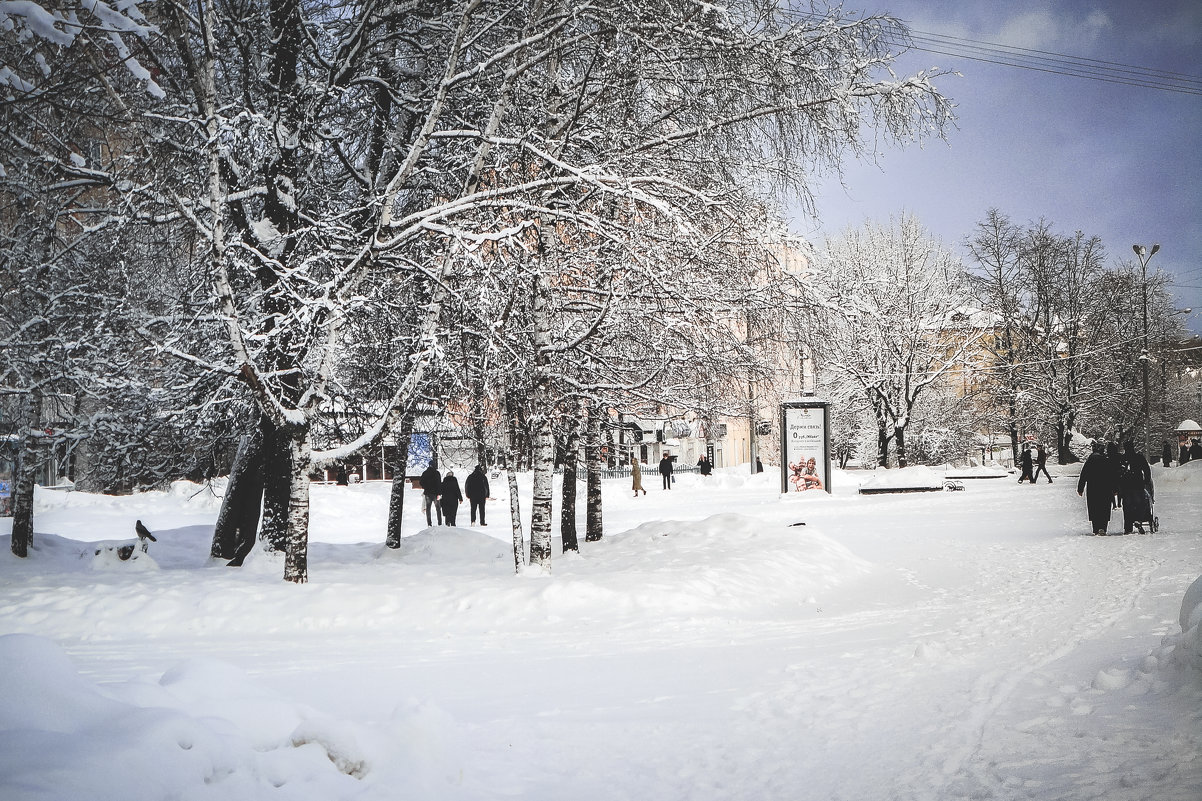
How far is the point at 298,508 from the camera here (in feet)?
32.2

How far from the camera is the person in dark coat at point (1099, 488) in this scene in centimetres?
1559

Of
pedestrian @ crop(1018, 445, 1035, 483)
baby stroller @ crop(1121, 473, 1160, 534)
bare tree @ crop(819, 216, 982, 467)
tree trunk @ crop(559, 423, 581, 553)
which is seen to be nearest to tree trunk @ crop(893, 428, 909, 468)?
bare tree @ crop(819, 216, 982, 467)

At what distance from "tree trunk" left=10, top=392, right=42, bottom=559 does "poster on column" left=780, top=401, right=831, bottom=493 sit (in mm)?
20874

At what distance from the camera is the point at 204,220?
31.9 ft

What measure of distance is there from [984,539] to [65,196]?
16.0 metres

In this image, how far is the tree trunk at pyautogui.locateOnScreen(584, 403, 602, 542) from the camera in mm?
13114

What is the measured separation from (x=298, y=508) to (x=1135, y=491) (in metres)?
15.1

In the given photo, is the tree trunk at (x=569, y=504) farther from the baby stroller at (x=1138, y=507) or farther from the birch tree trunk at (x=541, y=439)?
the baby stroller at (x=1138, y=507)

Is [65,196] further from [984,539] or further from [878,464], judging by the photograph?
[878,464]

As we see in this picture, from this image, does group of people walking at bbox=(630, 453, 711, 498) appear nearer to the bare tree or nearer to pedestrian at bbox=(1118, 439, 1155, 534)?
the bare tree

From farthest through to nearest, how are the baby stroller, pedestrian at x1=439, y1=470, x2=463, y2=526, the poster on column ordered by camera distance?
the poster on column, pedestrian at x1=439, y1=470, x2=463, y2=526, the baby stroller

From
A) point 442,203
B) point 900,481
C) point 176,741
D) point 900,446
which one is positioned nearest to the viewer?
point 176,741

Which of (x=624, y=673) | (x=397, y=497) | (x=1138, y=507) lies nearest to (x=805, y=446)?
(x=1138, y=507)

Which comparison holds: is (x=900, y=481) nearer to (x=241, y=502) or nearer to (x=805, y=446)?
(x=805, y=446)
